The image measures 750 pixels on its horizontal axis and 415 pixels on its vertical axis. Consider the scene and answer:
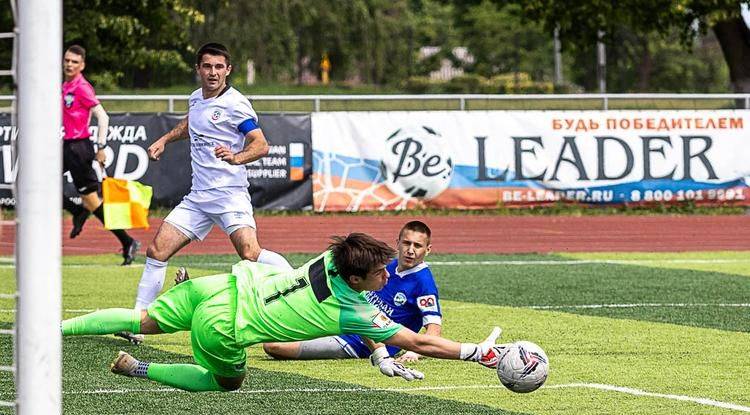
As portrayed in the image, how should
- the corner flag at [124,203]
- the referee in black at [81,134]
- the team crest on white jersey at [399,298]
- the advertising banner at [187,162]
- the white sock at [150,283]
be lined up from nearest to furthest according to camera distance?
the team crest on white jersey at [399,298] → the white sock at [150,283] → the corner flag at [124,203] → the referee in black at [81,134] → the advertising banner at [187,162]

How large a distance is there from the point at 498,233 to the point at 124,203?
390 inches

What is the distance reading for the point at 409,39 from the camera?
2653 inches

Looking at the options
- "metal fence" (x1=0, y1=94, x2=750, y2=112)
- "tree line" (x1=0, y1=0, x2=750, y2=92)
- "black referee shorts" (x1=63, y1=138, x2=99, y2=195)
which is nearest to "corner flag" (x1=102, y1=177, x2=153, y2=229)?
"black referee shorts" (x1=63, y1=138, x2=99, y2=195)

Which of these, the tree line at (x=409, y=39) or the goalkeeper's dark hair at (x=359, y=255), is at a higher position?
the tree line at (x=409, y=39)

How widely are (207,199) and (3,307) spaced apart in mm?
3184

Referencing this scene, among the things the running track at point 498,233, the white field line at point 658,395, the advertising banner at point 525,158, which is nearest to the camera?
the white field line at point 658,395

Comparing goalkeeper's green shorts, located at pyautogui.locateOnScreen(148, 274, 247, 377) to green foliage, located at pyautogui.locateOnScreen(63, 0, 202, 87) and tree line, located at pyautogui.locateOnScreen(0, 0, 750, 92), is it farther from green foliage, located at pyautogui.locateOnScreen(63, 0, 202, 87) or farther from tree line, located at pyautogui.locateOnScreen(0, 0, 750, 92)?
green foliage, located at pyautogui.locateOnScreen(63, 0, 202, 87)

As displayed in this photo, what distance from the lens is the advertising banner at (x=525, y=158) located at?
22.9m

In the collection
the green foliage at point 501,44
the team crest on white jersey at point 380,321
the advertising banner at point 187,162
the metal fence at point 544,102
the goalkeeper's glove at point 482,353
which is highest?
the green foliage at point 501,44

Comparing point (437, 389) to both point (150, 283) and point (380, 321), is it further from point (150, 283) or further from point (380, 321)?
point (150, 283)

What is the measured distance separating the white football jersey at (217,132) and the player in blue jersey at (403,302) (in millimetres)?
1315

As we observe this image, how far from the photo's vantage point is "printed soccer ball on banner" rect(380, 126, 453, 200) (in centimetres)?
2297

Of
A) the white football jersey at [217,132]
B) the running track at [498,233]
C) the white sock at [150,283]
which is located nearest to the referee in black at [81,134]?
the running track at [498,233]

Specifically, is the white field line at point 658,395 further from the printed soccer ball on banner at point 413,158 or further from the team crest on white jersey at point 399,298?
the printed soccer ball on banner at point 413,158
